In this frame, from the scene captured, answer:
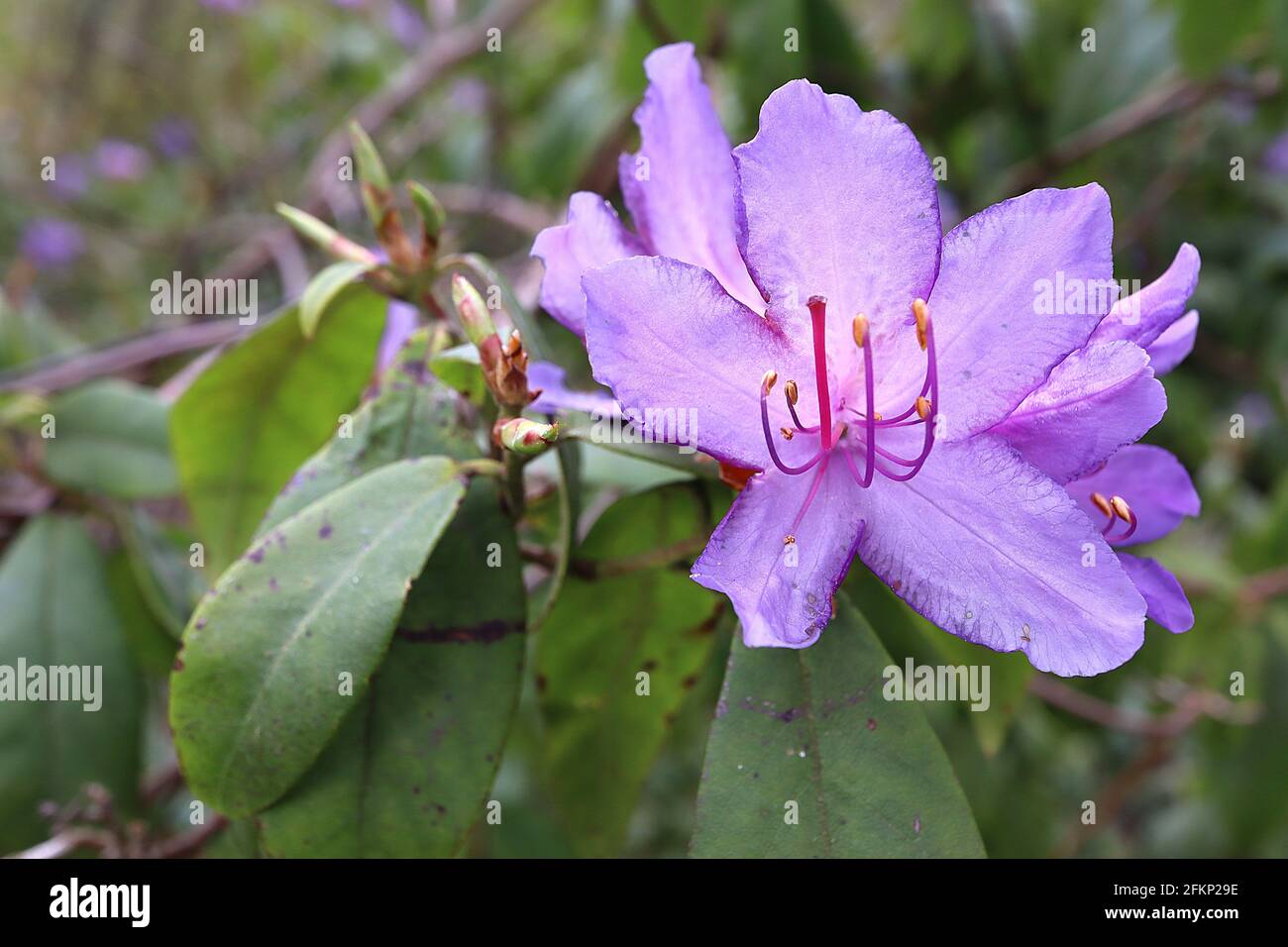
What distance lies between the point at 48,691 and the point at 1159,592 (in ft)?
3.90

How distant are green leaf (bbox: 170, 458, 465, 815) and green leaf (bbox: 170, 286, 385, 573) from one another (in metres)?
0.33

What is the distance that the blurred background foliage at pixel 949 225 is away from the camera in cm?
140

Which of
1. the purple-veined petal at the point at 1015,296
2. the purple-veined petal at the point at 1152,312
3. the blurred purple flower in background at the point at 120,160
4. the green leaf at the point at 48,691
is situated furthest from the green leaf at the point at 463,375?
the blurred purple flower in background at the point at 120,160

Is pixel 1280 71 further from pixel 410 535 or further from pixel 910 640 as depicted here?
pixel 410 535

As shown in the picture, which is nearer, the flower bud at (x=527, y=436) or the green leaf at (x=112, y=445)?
the flower bud at (x=527, y=436)

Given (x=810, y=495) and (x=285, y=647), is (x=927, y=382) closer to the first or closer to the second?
(x=810, y=495)

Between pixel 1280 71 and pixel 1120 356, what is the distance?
116 centimetres

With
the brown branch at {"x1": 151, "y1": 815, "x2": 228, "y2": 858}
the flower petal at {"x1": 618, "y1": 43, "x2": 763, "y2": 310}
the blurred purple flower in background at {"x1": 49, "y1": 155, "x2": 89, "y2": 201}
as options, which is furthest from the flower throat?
the blurred purple flower in background at {"x1": 49, "y1": 155, "x2": 89, "y2": 201}

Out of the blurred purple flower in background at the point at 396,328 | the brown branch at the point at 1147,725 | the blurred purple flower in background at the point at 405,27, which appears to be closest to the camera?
the blurred purple flower in background at the point at 396,328

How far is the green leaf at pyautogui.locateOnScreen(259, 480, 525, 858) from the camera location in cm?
81

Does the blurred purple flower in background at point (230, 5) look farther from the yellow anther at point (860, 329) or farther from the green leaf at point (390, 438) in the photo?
the yellow anther at point (860, 329)

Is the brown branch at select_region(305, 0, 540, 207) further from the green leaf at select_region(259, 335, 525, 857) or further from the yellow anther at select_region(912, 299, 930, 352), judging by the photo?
the yellow anther at select_region(912, 299, 930, 352)

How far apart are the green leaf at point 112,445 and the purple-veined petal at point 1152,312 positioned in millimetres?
1083
